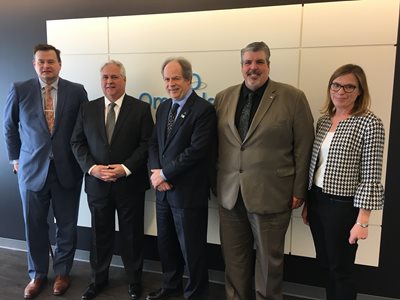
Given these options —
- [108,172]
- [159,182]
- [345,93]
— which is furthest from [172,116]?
[345,93]

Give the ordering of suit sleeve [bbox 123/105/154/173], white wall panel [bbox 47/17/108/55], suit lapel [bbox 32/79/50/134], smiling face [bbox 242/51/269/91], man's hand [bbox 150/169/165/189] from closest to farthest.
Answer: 1. smiling face [bbox 242/51/269/91]
2. man's hand [bbox 150/169/165/189]
3. suit sleeve [bbox 123/105/154/173]
4. suit lapel [bbox 32/79/50/134]
5. white wall panel [bbox 47/17/108/55]

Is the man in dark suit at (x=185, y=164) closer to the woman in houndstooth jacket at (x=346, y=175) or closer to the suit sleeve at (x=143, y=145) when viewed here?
the suit sleeve at (x=143, y=145)

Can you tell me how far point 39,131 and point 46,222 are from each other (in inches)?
31.7

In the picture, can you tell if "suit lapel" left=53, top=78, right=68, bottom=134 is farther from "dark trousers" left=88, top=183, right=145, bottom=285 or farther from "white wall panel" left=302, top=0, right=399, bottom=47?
"white wall panel" left=302, top=0, right=399, bottom=47

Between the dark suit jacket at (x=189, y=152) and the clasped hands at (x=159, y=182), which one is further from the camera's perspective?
the clasped hands at (x=159, y=182)

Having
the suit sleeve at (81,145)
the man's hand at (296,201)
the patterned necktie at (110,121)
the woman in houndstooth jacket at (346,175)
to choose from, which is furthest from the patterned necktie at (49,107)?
the woman in houndstooth jacket at (346,175)

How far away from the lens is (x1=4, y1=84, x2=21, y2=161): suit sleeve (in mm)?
2736

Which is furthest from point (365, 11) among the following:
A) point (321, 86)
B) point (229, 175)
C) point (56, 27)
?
point (56, 27)

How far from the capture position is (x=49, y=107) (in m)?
2.71

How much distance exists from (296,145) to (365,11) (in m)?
1.12

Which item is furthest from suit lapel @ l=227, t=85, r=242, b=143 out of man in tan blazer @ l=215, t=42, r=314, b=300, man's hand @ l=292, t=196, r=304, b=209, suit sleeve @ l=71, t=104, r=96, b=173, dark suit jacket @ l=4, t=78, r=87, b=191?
dark suit jacket @ l=4, t=78, r=87, b=191

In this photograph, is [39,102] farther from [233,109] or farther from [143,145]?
[233,109]

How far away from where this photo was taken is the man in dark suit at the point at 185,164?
2322mm

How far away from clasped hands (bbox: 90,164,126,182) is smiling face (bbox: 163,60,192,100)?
28.1 inches
